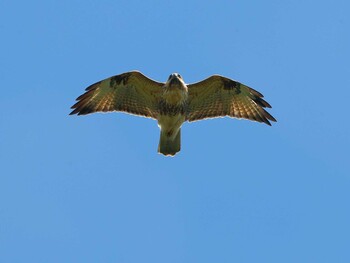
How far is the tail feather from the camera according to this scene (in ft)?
45.1

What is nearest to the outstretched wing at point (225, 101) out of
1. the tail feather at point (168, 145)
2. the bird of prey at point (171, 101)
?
the bird of prey at point (171, 101)

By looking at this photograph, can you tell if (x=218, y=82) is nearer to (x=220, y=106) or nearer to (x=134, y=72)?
(x=220, y=106)

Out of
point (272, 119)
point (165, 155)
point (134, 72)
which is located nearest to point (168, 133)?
point (165, 155)

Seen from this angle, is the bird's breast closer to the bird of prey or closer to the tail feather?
the bird of prey

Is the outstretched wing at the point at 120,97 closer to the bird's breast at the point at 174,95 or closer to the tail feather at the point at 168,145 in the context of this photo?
the bird's breast at the point at 174,95

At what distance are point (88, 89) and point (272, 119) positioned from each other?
4465 millimetres

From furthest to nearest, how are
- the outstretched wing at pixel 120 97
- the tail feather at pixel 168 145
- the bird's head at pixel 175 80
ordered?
1. the outstretched wing at pixel 120 97
2. the tail feather at pixel 168 145
3. the bird's head at pixel 175 80

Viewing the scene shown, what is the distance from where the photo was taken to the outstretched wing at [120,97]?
46.7 ft

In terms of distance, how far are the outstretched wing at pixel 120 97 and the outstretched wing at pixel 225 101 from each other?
92 cm

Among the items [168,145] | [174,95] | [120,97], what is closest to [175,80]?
[174,95]

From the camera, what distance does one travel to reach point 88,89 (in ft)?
47.6

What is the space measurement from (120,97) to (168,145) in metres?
1.78

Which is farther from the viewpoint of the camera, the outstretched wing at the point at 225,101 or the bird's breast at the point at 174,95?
the outstretched wing at the point at 225,101

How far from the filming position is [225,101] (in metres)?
14.7
